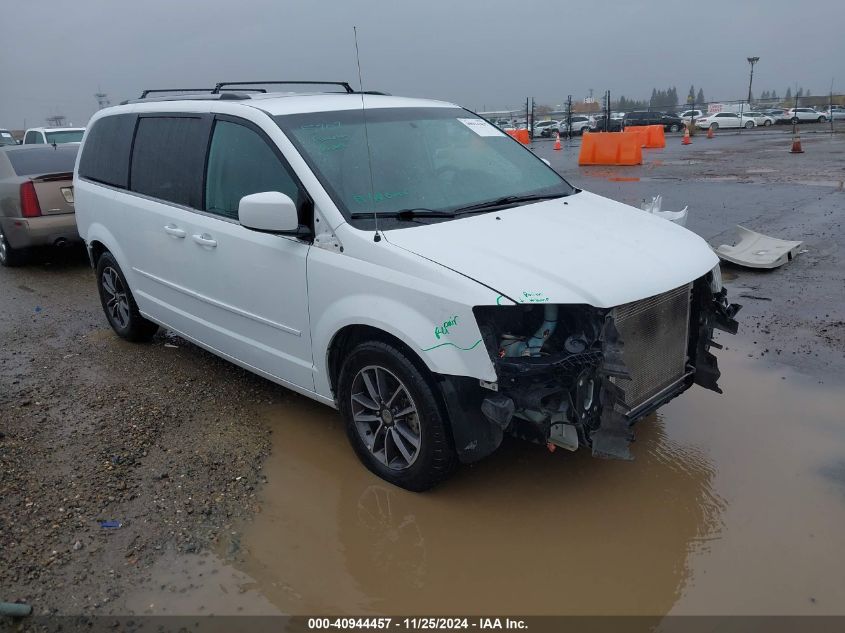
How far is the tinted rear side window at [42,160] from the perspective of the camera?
362 inches

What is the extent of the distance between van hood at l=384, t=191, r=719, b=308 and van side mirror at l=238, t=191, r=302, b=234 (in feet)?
1.75

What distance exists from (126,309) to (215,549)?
Answer: 3334mm

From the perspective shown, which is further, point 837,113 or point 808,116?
point 837,113

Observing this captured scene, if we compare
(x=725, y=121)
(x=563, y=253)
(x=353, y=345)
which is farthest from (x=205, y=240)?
(x=725, y=121)

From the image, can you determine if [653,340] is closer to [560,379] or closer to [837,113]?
[560,379]

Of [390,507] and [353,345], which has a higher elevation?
[353,345]

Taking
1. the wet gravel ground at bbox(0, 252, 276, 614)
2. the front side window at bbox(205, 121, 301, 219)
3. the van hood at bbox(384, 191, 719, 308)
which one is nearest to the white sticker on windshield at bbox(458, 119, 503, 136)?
the van hood at bbox(384, 191, 719, 308)

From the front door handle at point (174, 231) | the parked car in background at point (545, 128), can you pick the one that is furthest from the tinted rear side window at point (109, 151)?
the parked car in background at point (545, 128)

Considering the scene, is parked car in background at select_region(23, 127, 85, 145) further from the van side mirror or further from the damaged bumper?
the damaged bumper

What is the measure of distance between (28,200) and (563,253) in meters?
7.65

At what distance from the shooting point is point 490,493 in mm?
3736

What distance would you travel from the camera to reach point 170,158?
16.3 ft

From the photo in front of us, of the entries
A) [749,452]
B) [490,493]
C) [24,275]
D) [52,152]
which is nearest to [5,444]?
[490,493]

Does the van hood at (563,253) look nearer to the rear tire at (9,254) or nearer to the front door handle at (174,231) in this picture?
the front door handle at (174,231)
